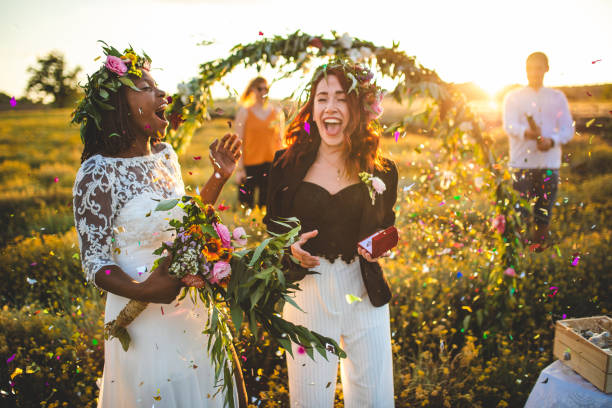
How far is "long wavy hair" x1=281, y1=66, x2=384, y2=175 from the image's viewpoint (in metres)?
2.51

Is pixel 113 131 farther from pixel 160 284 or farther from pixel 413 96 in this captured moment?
pixel 413 96

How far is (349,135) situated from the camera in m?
2.52

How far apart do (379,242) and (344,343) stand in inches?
26.8

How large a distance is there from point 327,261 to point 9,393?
326 cm

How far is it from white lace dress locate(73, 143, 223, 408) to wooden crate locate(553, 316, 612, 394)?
211 cm

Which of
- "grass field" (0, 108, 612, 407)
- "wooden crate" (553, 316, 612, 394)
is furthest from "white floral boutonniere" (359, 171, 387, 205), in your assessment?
"wooden crate" (553, 316, 612, 394)

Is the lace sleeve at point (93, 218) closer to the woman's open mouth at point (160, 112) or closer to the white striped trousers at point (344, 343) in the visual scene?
the woman's open mouth at point (160, 112)

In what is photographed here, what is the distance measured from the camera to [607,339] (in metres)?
2.48

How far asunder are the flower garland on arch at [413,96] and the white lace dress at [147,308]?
1.70 meters

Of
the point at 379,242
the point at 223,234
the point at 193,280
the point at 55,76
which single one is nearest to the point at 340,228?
the point at 379,242

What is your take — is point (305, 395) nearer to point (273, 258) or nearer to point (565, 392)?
point (273, 258)

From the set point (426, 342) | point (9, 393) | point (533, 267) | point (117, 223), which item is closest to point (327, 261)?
point (117, 223)

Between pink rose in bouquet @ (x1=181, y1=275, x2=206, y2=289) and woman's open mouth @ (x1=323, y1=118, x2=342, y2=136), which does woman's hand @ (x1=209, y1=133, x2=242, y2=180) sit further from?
pink rose in bouquet @ (x1=181, y1=275, x2=206, y2=289)

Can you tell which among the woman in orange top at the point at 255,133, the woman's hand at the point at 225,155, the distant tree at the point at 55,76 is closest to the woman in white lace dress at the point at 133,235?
the woman's hand at the point at 225,155
